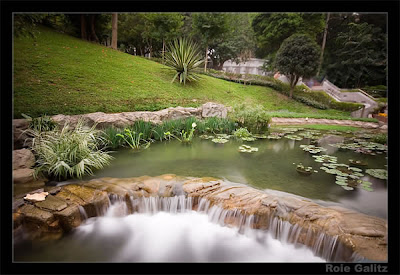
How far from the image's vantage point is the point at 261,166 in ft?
12.0

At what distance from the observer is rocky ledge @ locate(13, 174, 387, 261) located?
1.67m

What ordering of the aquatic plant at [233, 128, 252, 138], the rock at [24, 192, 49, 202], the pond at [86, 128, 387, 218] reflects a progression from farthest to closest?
1. the aquatic plant at [233, 128, 252, 138]
2. the pond at [86, 128, 387, 218]
3. the rock at [24, 192, 49, 202]

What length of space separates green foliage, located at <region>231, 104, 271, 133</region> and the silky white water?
4635 mm

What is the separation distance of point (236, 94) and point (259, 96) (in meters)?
1.80

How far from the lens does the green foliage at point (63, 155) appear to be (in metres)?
2.71

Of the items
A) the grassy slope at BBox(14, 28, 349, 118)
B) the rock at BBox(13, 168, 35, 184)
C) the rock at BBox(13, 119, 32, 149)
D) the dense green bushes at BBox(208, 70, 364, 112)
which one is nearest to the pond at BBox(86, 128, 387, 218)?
the rock at BBox(13, 168, 35, 184)

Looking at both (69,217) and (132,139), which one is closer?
(69,217)

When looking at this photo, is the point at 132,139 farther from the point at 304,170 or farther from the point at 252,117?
the point at 252,117

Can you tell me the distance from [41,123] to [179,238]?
3.16m

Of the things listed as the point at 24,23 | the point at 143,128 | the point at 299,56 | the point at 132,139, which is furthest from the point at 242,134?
the point at 299,56

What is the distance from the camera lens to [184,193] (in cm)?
244

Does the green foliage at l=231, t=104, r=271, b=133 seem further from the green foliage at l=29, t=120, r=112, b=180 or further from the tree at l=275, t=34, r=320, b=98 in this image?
the tree at l=275, t=34, r=320, b=98

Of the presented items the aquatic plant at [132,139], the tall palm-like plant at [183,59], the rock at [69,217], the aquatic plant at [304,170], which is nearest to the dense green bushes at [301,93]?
the tall palm-like plant at [183,59]

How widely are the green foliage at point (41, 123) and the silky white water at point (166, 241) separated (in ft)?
6.76
